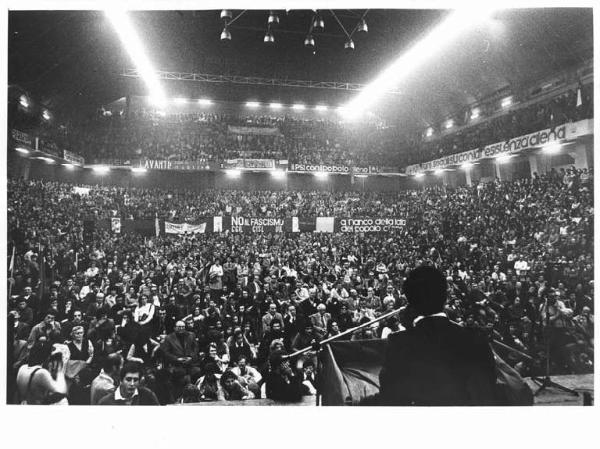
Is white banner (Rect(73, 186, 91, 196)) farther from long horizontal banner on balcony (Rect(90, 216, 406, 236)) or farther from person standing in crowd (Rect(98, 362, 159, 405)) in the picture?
person standing in crowd (Rect(98, 362, 159, 405))

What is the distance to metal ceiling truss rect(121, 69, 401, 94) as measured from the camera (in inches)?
844

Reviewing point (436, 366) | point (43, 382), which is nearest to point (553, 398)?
point (436, 366)

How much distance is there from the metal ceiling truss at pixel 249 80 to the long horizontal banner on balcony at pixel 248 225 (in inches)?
382

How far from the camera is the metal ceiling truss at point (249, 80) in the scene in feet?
70.3

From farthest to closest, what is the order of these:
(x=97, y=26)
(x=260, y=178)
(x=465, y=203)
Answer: (x=260, y=178) → (x=465, y=203) → (x=97, y=26)

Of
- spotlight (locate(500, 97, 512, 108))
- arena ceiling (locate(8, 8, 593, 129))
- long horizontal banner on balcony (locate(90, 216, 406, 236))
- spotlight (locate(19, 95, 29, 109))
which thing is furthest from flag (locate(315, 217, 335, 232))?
spotlight (locate(19, 95, 29, 109))

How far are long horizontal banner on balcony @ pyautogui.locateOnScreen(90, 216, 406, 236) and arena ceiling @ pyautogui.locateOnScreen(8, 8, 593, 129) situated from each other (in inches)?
248

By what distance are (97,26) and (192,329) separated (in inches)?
533

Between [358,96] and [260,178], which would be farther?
[260,178]
